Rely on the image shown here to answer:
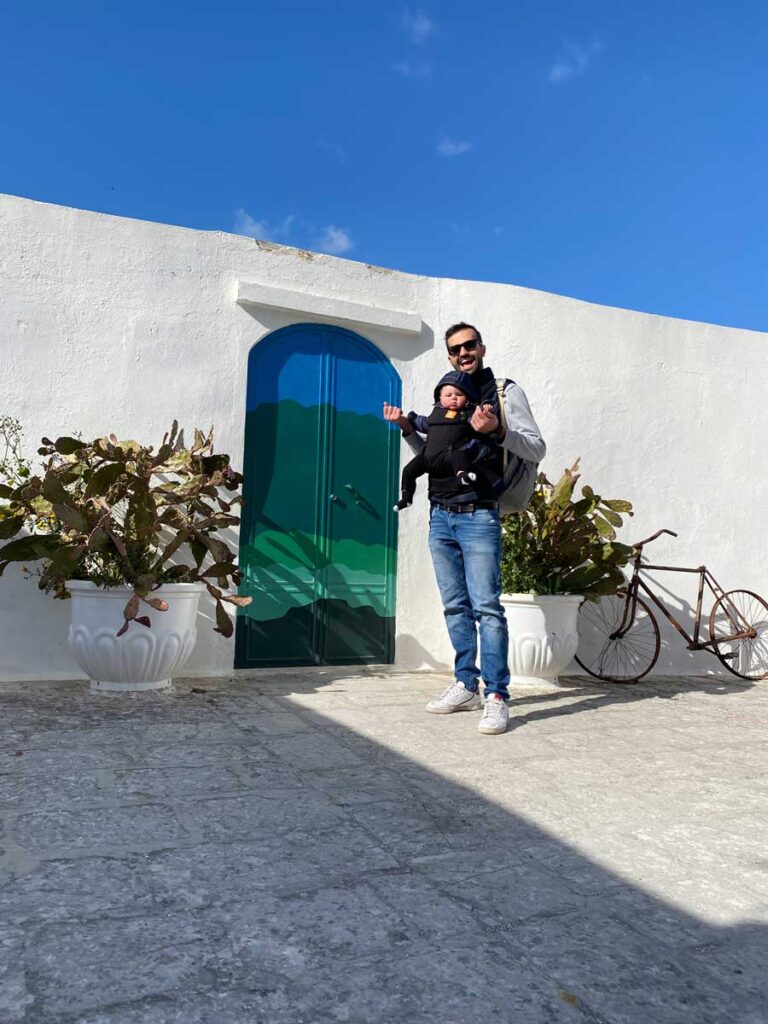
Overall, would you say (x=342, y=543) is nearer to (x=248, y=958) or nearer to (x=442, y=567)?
(x=442, y=567)

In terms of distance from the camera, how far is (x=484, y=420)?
317cm

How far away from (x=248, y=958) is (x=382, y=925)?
276 mm

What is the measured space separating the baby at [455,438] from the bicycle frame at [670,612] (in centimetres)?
226

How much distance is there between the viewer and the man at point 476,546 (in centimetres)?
333

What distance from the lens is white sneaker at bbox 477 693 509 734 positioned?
325cm

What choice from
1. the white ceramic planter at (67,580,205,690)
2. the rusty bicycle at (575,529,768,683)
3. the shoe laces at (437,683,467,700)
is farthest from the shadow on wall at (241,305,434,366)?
the shoe laces at (437,683,467,700)

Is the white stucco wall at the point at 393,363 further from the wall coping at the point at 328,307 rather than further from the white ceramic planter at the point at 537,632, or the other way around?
the white ceramic planter at the point at 537,632

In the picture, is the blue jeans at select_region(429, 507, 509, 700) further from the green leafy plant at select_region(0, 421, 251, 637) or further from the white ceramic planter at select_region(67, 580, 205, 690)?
the white ceramic planter at select_region(67, 580, 205, 690)

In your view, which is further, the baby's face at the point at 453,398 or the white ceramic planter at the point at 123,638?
the white ceramic planter at the point at 123,638

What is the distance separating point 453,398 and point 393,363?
5.15ft

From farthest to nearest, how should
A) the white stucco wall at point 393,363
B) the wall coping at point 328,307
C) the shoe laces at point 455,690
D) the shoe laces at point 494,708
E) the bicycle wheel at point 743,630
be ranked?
the bicycle wheel at point 743,630 < the wall coping at point 328,307 < the white stucco wall at point 393,363 < the shoe laces at point 455,690 < the shoe laces at point 494,708

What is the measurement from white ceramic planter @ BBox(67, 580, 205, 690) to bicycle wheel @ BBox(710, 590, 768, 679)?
3.76 metres

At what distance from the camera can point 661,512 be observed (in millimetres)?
5773

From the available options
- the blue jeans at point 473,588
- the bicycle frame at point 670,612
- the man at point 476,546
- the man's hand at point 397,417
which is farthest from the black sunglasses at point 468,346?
the bicycle frame at point 670,612
